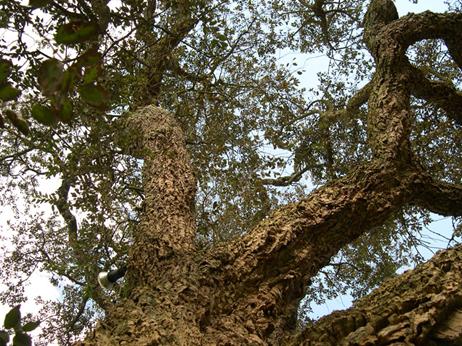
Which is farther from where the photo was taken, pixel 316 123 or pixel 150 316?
pixel 316 123

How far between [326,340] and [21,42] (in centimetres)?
285

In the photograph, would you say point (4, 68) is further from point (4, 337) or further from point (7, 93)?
point (4, 337)

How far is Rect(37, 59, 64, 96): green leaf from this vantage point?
0.83m

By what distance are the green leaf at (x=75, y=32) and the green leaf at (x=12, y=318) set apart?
0.52m

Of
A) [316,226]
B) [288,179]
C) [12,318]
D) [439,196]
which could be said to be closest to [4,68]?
[12,318]

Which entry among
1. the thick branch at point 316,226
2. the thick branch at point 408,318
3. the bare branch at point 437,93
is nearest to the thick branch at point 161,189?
the thick branch at point 316,226

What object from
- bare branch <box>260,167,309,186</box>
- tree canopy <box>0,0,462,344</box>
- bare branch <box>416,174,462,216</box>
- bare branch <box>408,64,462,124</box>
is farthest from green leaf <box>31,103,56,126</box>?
bare branch <box>260,167,309,186</box>

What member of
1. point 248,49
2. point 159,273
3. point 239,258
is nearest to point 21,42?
point 159,273

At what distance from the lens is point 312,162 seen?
7.57 meters

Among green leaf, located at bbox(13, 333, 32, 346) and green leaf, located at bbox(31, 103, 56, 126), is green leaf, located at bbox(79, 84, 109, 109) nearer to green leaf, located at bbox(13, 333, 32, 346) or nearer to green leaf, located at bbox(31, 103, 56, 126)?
green leaf, located at bbox(31, 103, 56, 126)

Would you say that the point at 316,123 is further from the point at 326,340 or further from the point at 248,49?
the point at 326,340

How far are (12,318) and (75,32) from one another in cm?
57

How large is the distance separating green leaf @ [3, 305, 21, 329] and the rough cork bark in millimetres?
1201

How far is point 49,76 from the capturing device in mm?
828
